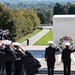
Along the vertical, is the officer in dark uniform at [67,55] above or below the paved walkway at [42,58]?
above

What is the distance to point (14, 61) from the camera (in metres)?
9.91

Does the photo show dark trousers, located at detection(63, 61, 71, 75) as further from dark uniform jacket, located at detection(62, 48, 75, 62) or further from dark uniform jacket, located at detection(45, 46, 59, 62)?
dark uniform jacket, located at detection(45, 46, 59, 62)

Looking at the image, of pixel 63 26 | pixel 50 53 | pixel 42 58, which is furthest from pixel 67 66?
pixel 63 26

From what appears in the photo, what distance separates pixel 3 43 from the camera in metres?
9.83

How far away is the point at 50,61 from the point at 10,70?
10.7 ft

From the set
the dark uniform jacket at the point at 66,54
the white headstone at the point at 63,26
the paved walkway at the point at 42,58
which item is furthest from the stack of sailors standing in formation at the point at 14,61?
the white headstone at the point at 63,26

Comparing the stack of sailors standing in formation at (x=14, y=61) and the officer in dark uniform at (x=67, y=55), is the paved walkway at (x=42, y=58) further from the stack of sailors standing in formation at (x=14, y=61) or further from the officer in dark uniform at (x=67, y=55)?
the stack of sailors standing in formation at (x=14, y=61)

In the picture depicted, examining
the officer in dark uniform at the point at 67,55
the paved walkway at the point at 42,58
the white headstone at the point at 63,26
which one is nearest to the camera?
the officer in dark uniform at the point at 67,55

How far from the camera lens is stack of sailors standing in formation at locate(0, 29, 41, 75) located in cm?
941

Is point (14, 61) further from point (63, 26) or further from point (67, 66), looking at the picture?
point (63, 26)

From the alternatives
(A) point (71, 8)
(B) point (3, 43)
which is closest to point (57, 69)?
(B) point (3, 43)

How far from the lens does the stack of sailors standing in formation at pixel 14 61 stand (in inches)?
370

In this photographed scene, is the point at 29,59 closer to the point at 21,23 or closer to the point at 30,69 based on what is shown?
the point at 30,69

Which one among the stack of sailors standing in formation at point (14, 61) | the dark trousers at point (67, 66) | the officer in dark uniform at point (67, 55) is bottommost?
the dark trousers at point (67, 66)
